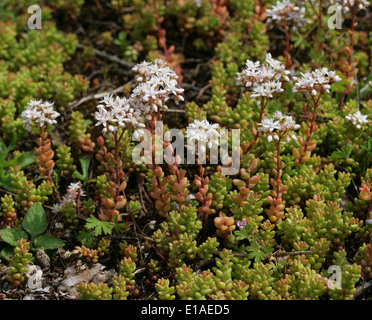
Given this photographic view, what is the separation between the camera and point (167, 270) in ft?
10.8

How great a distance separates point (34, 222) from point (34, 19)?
8.93 feet

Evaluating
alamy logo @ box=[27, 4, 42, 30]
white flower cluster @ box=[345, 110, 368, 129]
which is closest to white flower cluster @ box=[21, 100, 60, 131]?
alamy logo @ box=[27, 4, 42, 30]

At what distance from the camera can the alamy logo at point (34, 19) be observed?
5052mm

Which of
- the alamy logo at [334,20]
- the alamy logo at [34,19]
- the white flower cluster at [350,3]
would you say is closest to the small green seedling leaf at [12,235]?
the alamy logo at [34,19]

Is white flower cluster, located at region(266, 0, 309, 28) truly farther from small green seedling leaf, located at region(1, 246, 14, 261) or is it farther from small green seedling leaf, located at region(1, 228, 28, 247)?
small green seedling leaf, located at region(1, 246, 14, 261)

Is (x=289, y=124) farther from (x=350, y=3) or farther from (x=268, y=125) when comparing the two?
(x=350, y=3)

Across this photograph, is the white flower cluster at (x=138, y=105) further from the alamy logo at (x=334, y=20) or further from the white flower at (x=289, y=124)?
the alamy logo at (x=334, y=20)

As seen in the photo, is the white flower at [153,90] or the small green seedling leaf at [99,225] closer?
the white flower at [153,90]

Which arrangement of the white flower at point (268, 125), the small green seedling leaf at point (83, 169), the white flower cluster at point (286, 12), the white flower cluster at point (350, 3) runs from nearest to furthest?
1. the white flower at point (268, 125)
2. the small green seedling leaf at point (83, 169)
3. the white flower cluster at point (350, 3)
4. the white flower cluster at point (286, 12)

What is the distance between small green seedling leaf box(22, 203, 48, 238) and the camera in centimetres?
343

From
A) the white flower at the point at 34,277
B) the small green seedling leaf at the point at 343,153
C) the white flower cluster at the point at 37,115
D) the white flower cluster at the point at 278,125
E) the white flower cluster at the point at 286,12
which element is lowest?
the white flower at the point at 34,277

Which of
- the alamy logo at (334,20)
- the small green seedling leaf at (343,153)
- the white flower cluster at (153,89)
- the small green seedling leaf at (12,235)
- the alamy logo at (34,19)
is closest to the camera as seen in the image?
the white flower cluster at (153,89)

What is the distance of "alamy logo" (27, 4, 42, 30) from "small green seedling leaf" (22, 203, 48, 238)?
97.0 inches

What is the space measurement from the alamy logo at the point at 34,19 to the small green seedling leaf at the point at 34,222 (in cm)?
246
